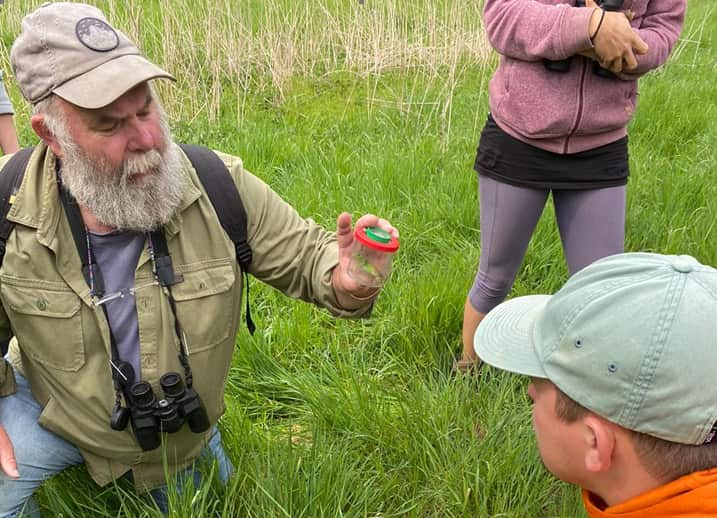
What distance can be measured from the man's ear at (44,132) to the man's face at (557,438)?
138 cm

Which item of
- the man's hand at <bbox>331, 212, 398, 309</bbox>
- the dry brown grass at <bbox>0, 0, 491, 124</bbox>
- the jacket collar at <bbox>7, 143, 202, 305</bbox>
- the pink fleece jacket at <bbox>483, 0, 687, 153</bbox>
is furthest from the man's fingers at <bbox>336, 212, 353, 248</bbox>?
the dry brown grass at <bbox>0, 0, 491, 124</bbox>

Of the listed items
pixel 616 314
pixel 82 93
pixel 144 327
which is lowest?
pixel 144 327

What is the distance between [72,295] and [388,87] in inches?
196

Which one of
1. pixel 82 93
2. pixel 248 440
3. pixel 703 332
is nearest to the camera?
pixel 703 332

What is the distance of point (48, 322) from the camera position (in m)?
1.67

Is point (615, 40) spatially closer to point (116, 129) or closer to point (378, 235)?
point (378, 235)

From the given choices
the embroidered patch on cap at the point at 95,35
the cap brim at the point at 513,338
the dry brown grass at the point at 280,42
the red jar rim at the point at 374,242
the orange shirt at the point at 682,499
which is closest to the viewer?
the orange shirt at the point at 682,499

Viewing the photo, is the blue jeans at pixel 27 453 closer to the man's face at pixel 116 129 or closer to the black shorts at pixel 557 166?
the man's face at pixel 116 129

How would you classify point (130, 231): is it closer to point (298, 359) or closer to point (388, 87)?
point (298, 359)

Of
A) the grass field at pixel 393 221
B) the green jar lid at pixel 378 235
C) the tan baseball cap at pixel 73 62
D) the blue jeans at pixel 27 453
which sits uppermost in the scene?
the tan baseball cap at pixel 73 62

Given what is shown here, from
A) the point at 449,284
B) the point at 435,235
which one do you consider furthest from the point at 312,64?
the point at 449,284

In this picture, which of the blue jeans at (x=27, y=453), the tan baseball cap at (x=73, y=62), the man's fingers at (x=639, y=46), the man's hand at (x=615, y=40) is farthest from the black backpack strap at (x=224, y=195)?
the man's fingers at (x=639, y=46)

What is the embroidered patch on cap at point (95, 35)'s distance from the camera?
1616mm

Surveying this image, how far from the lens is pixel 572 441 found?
4.14ft
